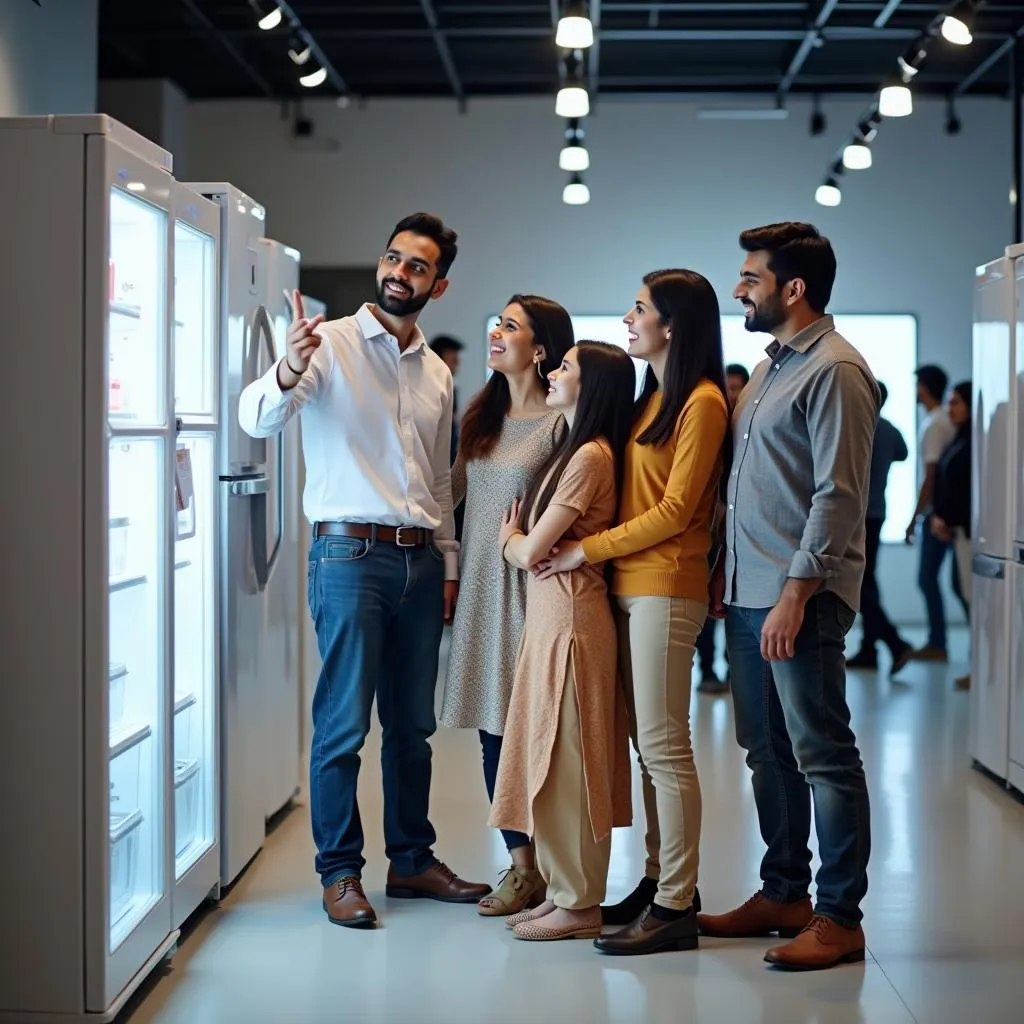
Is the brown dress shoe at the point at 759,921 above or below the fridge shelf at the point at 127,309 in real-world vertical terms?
below

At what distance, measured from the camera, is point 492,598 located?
3.47 m

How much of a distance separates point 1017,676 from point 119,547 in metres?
3.24

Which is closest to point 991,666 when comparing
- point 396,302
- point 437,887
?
point 437,887

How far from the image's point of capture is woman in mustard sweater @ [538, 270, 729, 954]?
3188 mm

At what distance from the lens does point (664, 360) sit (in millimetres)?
3281

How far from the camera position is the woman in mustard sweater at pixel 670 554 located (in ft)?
10.5

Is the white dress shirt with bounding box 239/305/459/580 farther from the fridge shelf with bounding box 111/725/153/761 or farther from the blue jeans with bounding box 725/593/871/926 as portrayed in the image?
the blue jeans with bounding box 725/593/871/926

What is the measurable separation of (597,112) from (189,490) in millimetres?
7355

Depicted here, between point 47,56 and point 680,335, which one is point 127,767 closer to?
point 680,335

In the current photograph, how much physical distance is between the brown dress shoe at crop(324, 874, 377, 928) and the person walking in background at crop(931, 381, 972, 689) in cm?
433

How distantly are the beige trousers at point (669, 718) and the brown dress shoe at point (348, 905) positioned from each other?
76 cm

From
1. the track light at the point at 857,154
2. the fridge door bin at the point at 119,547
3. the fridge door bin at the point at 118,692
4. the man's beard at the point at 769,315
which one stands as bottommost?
the fridge door bin at the point at 118,692

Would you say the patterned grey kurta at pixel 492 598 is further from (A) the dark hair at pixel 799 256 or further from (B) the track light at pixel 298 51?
(B) the track light at pixel 298 51

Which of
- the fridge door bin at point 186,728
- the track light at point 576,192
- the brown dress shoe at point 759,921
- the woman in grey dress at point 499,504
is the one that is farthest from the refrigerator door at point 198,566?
the track light at point 576,192
